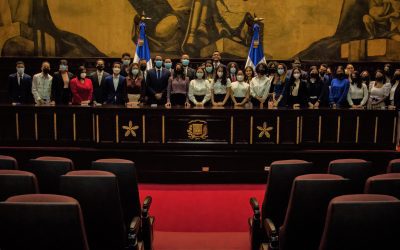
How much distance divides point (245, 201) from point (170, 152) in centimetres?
158

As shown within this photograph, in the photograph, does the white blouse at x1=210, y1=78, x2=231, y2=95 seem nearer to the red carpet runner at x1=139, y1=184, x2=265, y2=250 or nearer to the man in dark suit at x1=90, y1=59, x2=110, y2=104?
the red carpet runner at x1=139, y1=184, x2=265, y2=250

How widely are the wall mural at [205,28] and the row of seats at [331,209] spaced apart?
28.0 ft

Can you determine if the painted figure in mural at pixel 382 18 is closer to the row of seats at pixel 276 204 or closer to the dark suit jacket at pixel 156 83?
the dark suit jacket at pixel 156 83

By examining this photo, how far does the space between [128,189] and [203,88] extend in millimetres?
4484

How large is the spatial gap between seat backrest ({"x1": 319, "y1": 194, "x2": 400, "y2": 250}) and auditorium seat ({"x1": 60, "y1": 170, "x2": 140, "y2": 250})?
1.42 m

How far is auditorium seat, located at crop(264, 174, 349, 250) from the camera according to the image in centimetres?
254

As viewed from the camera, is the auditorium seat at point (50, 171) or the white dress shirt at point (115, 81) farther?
the white dress shirt at point (115, 81)

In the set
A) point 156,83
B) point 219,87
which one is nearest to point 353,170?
point 219,87

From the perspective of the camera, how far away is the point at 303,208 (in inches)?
101

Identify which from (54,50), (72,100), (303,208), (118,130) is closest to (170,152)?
(118,130)

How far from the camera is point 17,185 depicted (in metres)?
2.52

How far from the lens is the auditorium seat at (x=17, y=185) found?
2504 millimetres

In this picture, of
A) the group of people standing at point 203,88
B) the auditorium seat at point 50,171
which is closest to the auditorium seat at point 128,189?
the auditorium seat at point 50,171

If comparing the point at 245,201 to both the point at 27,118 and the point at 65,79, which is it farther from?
the point at 65,79
